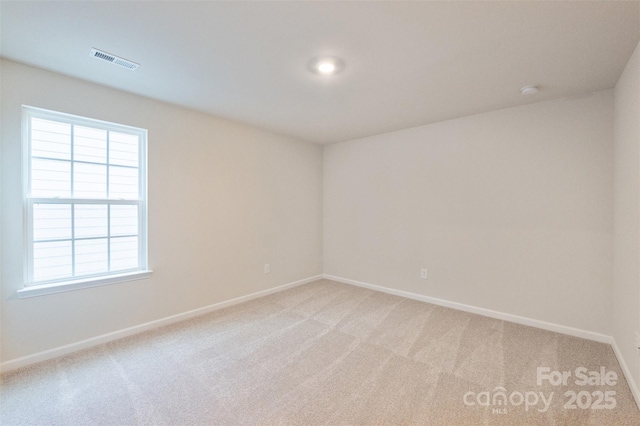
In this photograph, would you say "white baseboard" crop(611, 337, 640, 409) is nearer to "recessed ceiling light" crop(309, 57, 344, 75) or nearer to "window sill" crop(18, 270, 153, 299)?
"recessed ceiling light" crop(309, 57, 344, 75)

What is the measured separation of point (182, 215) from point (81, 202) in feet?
2.85

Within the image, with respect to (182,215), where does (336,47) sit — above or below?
above

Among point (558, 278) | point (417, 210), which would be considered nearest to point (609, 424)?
point (558, 278)

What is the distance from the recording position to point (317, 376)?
2.05m

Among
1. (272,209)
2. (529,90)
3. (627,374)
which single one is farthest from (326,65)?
(627,374)

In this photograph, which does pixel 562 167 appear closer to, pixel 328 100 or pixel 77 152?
pixel 328 100

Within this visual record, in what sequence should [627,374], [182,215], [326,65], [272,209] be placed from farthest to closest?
1. [272,209]
2. [182,215]
3. [326,65]
4. [627,374]

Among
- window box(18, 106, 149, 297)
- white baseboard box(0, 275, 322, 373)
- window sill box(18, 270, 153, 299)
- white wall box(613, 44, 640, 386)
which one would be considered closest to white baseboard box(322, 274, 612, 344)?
white wall box(613, 44, 640, 386)

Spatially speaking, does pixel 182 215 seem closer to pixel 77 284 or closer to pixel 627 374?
pixel 77 284

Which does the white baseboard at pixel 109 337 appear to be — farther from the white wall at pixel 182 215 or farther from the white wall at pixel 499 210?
the white wall at pixel 499 210

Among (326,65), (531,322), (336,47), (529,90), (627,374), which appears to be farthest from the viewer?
(531,322)

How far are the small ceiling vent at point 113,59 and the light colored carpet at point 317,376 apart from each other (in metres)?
2.37

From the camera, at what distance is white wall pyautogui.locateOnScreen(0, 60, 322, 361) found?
212cm

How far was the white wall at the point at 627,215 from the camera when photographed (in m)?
1.83
